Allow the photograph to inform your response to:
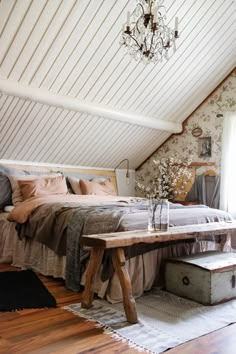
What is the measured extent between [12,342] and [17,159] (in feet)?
10.7

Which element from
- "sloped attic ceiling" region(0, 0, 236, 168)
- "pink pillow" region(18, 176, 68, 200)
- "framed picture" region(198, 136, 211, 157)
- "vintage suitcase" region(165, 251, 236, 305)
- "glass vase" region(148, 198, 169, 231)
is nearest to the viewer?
"vintage suitcase" region(165, 251, 236, 305)

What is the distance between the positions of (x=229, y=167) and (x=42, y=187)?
2625 millimetres

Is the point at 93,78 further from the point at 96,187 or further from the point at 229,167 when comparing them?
the point at 229,167

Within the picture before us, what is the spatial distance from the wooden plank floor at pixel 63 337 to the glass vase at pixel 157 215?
87 centimetres

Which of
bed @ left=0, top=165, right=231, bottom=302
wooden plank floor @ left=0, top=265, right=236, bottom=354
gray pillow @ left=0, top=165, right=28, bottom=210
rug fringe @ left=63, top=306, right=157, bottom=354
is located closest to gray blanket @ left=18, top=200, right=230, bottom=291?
bed @ left=0, top=165, right=231, bottom=302

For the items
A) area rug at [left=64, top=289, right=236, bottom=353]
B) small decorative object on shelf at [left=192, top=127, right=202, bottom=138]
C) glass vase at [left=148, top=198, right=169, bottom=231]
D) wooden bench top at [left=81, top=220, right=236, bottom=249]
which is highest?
small decorative object on shelf at [left=192, top=127, right=202, bottom=138]

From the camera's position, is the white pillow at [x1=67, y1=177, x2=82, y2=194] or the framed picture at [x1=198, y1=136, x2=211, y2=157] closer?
the white pillow at [x1=67, y1=177, x2=82, y2=194]

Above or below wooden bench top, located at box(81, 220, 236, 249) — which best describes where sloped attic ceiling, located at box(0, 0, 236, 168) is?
above

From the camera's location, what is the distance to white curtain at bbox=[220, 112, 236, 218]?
532 centimetres

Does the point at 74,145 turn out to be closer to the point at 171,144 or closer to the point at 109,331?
the point at 171,144

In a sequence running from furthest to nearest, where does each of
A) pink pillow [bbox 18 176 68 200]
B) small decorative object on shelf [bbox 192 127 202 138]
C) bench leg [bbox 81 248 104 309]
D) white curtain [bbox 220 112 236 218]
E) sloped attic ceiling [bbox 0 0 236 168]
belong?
small decorative object on shelf [bbox 192 127 202 138] < white curtain [bbox 220 112 236 218] < pink pillow [bbox 18 176 68 200] < sloped attic ceiling [bbox 0 0 236 168] < bench leg [bbox 81 248 104 309]

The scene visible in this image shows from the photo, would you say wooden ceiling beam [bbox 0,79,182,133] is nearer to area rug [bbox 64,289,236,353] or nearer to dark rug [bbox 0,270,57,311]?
dark rug [bbox 0,270,57,311]

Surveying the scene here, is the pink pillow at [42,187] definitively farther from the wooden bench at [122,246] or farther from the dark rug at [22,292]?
the wooden bench at [122,246]

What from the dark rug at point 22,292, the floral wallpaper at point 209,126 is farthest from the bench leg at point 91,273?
the floral wallpaper at point 209,126
